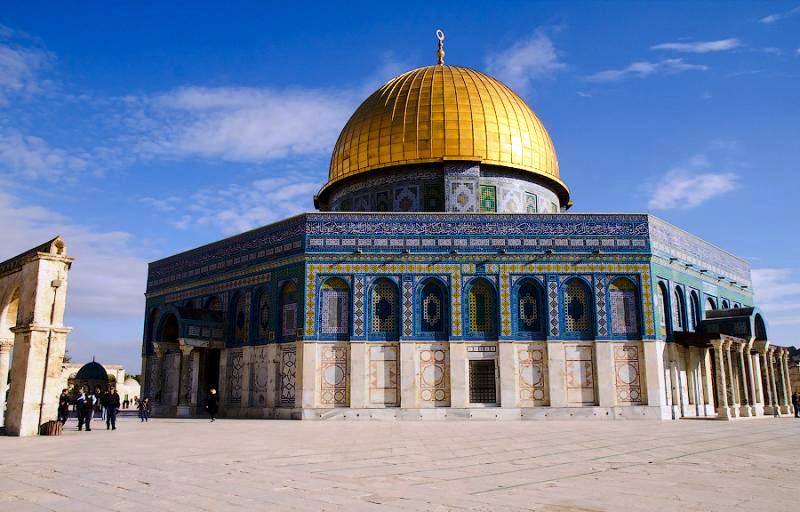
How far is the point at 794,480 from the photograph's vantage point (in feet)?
26.2

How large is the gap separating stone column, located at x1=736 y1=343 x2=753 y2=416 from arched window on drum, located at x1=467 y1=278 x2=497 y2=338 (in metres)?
8.80

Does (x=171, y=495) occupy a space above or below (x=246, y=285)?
below

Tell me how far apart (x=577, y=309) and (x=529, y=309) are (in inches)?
60.9

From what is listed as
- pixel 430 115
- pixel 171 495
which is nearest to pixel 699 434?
pixel 171 495

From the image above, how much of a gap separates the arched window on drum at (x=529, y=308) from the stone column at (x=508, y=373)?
0.73m

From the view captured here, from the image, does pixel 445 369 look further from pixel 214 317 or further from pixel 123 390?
pixel 123 390

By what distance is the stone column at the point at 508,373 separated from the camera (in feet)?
69.9

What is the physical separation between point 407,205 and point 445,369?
7.05m

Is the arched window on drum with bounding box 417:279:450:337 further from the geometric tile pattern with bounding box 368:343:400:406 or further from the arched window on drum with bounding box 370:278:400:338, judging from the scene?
the geometric tile pattern with bounding box 368:343:400:406

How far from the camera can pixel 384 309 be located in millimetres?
22109

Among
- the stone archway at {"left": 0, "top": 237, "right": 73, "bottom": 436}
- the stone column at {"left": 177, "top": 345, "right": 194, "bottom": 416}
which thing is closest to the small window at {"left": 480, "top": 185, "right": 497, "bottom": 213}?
the stone column at {"left": 177, "top": 345, "right": 194, "bottom": 416}

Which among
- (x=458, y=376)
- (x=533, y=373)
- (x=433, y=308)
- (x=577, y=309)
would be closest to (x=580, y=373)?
(x=533, y=373)

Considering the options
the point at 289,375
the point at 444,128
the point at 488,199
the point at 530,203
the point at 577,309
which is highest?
the point at 444,128

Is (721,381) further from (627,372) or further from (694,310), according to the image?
(694,310)
